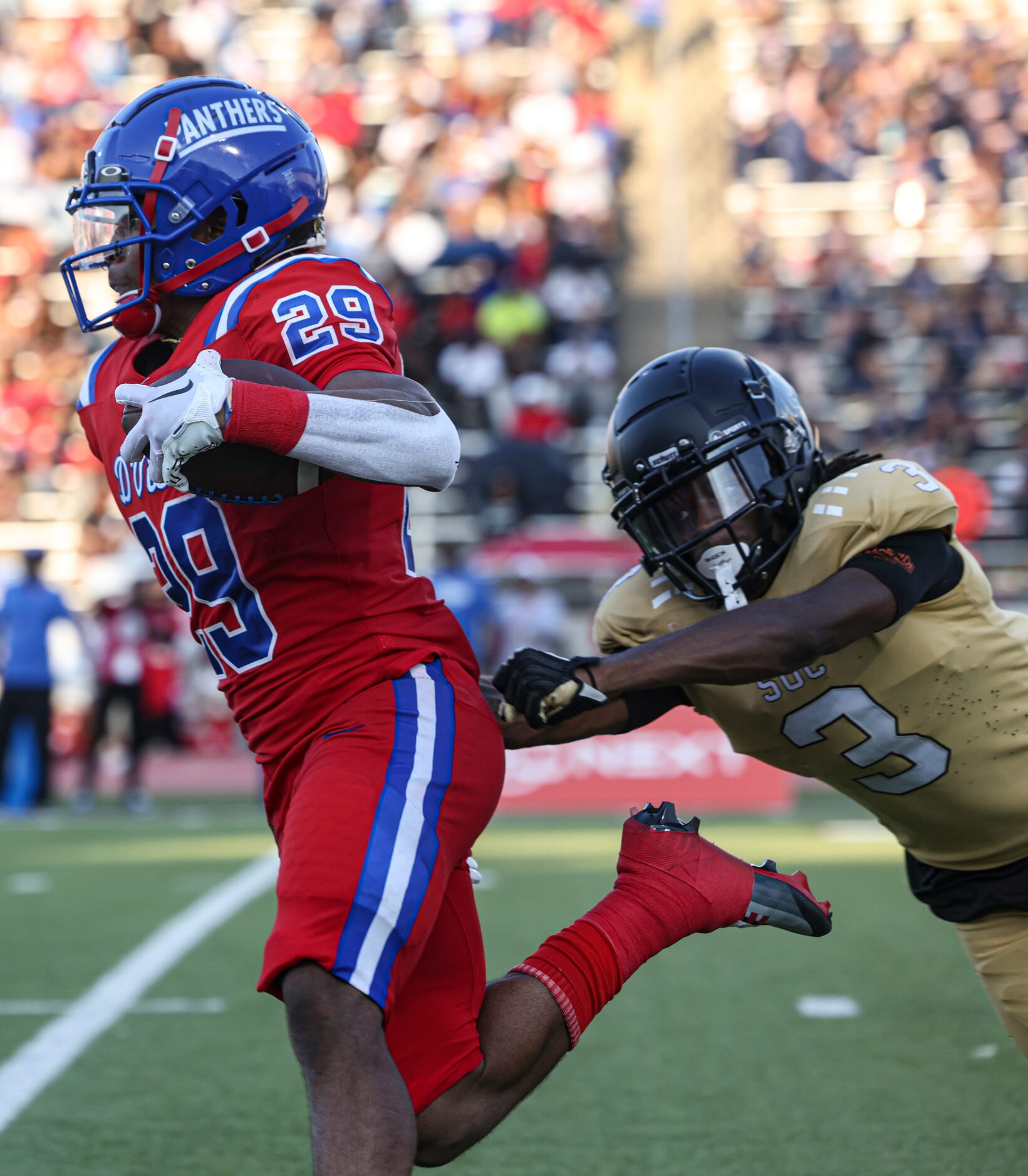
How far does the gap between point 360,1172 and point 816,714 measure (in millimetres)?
1189

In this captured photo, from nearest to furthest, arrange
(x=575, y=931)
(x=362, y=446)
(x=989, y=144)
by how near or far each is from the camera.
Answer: (x=362, y=446), (x=575, y=931), (x=989, y=144)

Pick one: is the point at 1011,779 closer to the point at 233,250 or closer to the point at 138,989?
the point at 233,250

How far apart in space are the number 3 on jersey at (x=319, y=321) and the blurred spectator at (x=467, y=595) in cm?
842

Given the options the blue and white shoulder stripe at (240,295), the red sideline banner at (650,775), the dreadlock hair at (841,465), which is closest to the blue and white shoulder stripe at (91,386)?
the blue and white shoulder stripe at (240,295)

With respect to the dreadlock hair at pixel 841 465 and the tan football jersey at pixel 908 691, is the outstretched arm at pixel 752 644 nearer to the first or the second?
the tan football jersey at pixel 908 691

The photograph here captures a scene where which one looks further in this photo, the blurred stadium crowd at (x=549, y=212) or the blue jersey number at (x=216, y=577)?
the blurred stadium crowd at (x=549, y=212)

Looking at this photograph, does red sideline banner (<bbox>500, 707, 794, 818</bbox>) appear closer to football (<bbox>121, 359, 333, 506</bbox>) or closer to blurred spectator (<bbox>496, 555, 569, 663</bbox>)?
blurred spectator (<bbox>496, 555, 569, 663</bbox>)

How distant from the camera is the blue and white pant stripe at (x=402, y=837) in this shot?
210 cm

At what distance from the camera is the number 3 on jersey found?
2.28 m

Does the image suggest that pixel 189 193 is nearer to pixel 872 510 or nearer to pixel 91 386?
pixel 91 386

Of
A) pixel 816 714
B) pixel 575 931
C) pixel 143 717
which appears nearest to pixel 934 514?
pixel 816 714

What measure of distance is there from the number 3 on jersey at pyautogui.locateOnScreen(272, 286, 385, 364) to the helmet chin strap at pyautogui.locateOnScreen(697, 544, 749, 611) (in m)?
0.74

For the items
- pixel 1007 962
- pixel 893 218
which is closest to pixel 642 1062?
pixel 1007 962

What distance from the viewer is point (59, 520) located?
14.3 metres
